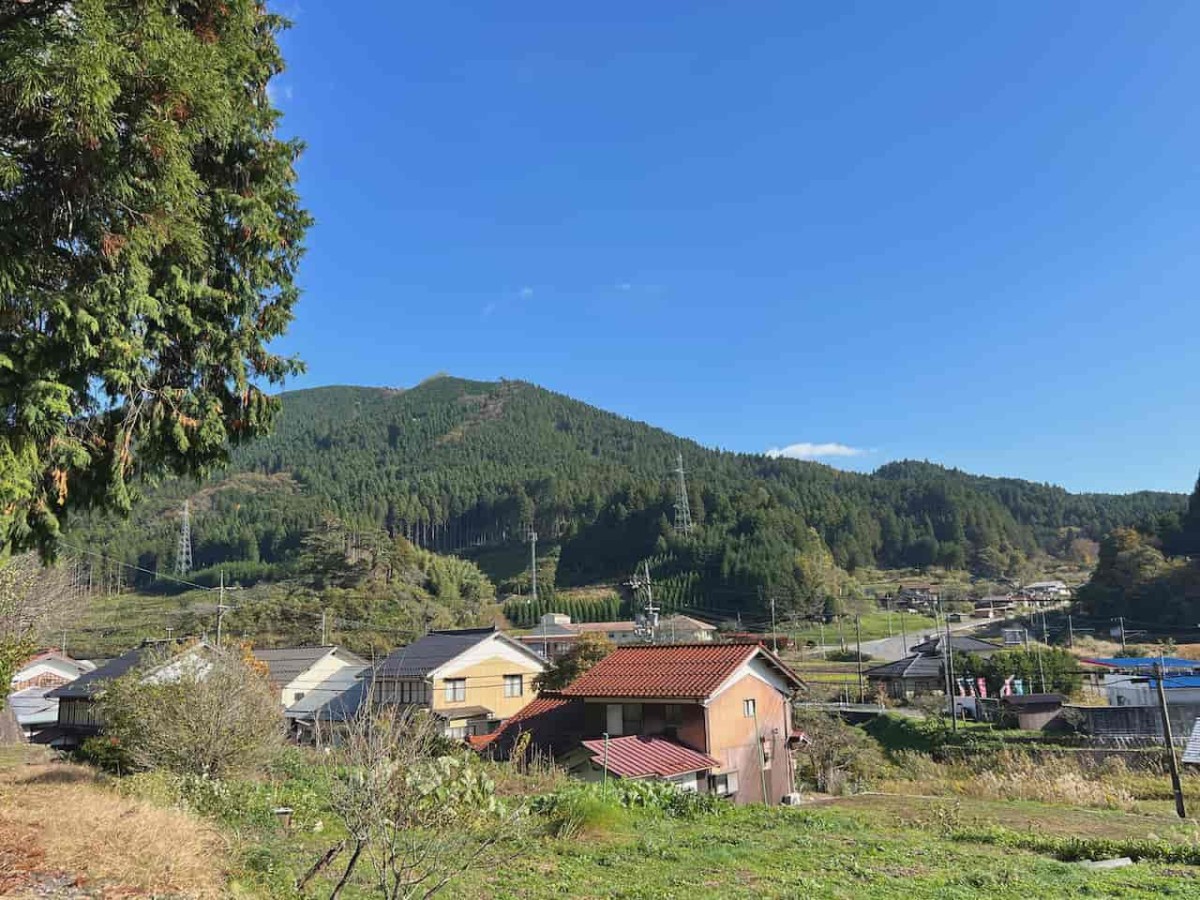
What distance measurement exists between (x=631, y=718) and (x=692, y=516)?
97186 millimetres

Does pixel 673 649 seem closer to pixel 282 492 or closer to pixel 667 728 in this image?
pixel 667 728

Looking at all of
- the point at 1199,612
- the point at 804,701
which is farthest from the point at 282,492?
the point at 1199,612

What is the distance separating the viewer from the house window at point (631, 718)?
18.3m

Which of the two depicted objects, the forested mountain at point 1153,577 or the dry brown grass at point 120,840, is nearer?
the dry brown grass at point 120,840

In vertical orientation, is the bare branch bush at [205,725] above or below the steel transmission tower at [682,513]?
below

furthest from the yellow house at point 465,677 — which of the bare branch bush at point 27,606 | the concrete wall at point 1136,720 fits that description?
A: the concrete wall at point 1136,720

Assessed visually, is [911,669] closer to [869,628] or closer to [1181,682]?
[1181,682]

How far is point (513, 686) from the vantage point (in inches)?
1331

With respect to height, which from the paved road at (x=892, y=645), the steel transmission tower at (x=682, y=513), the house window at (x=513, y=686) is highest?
the steel transmission tower at (x=682, y=513)

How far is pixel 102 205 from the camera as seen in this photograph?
6.20m

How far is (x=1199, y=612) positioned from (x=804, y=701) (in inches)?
1901

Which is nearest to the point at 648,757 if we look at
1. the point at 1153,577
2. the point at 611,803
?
the point at 611,803

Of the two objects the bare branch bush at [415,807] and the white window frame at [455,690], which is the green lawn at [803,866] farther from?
the white window frame at [455,690]

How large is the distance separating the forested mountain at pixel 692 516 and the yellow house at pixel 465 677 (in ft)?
173
